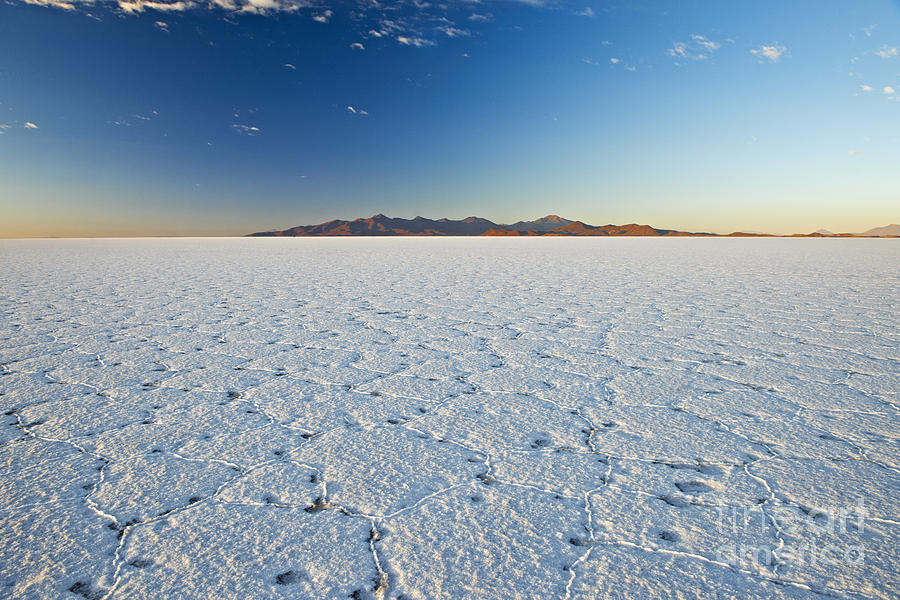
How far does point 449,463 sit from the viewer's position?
163 centimetres

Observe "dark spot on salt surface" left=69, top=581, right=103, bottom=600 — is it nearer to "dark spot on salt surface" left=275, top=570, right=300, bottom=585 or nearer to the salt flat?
the salt flat

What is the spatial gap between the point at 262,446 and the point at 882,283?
8928 millimetres

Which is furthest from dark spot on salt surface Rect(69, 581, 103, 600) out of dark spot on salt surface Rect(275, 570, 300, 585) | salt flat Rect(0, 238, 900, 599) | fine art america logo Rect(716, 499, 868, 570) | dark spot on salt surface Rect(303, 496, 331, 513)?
fine art america logo Rect(716, 499, 868, 570)

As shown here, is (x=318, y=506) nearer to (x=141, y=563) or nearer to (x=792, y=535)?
(x=141, y=563)

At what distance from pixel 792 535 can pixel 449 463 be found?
100 cm

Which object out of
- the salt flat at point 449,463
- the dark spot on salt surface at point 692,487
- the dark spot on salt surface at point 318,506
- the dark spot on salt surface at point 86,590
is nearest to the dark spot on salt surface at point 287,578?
the salt flat at point 449,463

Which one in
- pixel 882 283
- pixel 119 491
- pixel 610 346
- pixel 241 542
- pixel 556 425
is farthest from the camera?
pixel 882 283

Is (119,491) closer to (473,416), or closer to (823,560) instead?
(473,416)

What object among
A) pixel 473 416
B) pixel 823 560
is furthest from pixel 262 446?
pixel 823 560

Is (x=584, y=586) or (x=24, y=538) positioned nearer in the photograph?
(x=584, y=586)

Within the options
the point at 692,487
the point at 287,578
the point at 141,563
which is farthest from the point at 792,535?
the point at 141,563

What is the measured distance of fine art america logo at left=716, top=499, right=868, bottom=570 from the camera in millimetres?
1152

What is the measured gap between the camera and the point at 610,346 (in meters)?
3.21

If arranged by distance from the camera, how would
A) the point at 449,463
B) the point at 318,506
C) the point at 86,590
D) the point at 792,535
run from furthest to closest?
the point at 449,463 < the point at 318,506 < the point at 792,535 < the point at 86,590
